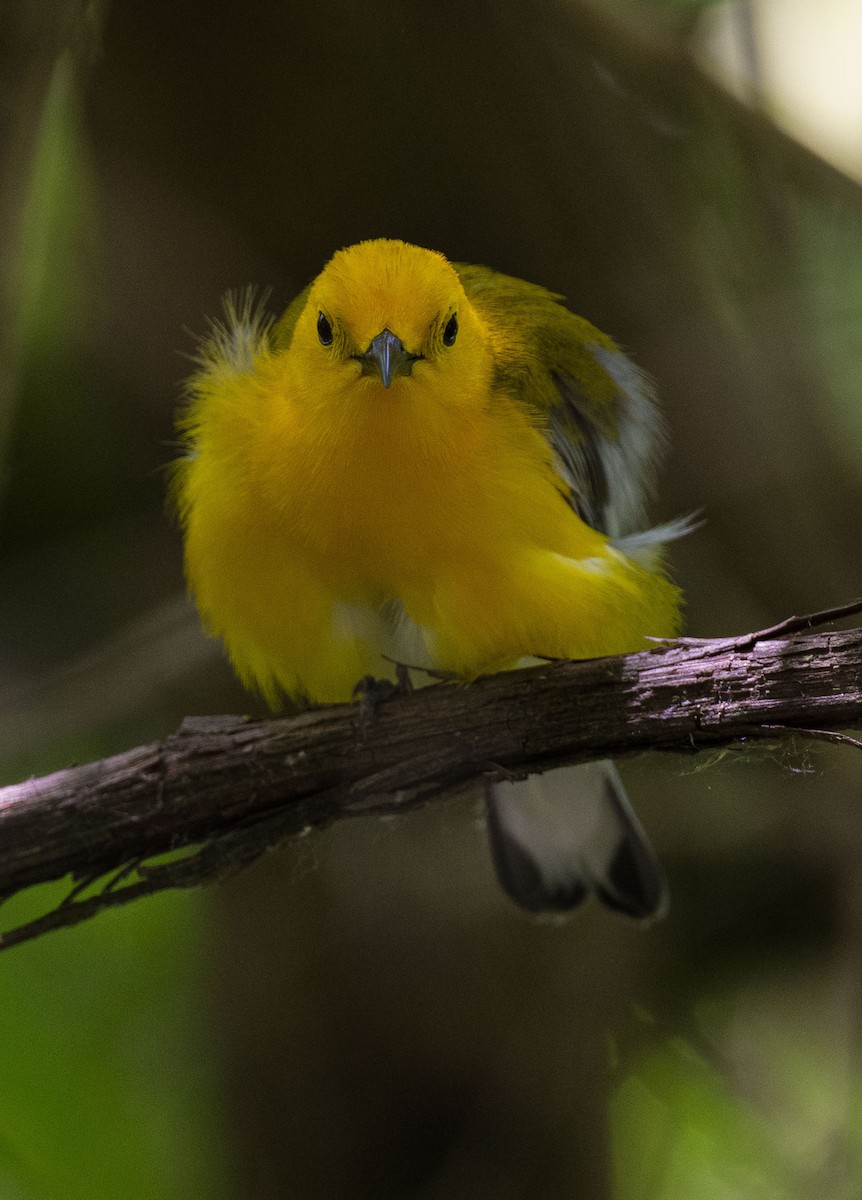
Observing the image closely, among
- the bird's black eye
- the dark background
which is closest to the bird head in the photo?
the bird's black eye

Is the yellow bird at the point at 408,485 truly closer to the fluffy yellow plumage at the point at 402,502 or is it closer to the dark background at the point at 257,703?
the fluffy yellow plumage at the point at 402,502

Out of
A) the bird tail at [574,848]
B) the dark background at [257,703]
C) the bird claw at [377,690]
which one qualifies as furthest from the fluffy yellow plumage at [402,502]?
the bird tail at [574,848]

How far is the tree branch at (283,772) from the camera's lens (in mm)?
2154

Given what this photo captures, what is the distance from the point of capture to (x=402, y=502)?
8.24 ft

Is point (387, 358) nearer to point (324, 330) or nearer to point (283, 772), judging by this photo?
point (324, 330)

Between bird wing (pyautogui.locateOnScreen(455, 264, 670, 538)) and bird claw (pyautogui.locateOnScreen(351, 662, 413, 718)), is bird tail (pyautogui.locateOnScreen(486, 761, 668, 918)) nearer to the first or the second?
bird wing (pyautogui.locateOnScreen(455, 264, 670, 538))

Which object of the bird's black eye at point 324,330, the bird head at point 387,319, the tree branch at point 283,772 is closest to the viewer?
the tree branch at point 283,772

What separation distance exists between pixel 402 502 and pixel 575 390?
647mm

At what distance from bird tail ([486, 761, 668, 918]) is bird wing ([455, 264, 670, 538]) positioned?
2.55ft

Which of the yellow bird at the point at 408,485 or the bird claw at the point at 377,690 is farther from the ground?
the yellow bird at the point at 408,485

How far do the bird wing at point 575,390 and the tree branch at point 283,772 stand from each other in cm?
72

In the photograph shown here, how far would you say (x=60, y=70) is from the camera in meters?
3.15

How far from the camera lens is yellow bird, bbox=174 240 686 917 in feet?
8.12

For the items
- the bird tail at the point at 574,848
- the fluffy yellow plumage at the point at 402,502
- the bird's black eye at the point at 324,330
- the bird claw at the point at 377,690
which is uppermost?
the bird's black eye at the point at 324,330
